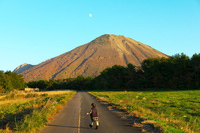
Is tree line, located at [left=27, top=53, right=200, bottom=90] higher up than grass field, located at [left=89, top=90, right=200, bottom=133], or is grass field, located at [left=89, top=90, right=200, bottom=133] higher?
tree line, located at [left=27, top=53, right=200, bottom=90]

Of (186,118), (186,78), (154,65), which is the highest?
(154,65)

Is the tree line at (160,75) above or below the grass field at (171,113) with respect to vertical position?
above

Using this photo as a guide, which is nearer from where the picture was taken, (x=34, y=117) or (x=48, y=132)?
(x=48, y=132)

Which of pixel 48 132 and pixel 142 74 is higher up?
pixel 142 74

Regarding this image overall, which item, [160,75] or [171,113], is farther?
[160,75]

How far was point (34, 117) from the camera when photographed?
11.8 metres

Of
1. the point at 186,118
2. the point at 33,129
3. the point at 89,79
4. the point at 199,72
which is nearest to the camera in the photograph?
the point at 33,129

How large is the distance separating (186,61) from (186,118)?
50.2 metres

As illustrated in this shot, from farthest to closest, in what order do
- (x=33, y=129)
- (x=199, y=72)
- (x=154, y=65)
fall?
1. (x=154, y=65)
2. (x=199, y=72)
3. (x=33, y=129)

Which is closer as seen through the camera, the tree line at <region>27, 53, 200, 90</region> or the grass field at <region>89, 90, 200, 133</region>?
the grass field at <region>89, 90, 200, 133</region>

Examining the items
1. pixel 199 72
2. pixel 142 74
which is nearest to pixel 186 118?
pixel 199 72

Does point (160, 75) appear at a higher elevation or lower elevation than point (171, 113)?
higher

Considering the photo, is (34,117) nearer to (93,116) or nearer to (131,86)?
(93,116)

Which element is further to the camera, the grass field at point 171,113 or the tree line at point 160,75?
the tree line at point 160,75
